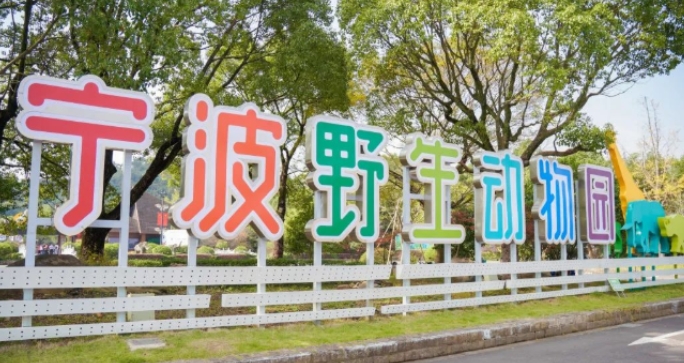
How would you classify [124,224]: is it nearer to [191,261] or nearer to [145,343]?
[191,261]

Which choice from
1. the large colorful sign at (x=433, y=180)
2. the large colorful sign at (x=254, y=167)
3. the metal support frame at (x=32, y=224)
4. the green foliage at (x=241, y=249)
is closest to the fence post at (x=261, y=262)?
the large colorful sign at (x=254, y=167)

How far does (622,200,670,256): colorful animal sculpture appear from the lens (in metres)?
13.8

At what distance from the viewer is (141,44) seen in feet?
36.6

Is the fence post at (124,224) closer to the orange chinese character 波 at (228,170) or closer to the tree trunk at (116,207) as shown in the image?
the orange chinese character 波 at (228,170)

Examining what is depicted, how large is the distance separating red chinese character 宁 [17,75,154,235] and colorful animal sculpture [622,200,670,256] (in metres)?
12.3

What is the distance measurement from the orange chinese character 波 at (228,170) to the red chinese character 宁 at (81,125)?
760 mm

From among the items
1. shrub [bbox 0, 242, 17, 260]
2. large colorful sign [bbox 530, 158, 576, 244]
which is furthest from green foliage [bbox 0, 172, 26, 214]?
shrub [bbox 0, 242, 17, 260]

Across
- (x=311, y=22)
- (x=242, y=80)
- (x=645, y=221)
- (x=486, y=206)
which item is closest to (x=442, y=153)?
(x=486, y=206)

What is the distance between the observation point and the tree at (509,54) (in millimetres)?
12531

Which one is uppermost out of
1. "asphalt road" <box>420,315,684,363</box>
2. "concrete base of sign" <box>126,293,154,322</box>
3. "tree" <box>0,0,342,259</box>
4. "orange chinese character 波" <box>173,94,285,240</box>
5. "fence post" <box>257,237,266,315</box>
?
"tree" <box>0,0,342,259</box>

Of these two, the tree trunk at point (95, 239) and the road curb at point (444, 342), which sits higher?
the tree trunk at point (95, 239)

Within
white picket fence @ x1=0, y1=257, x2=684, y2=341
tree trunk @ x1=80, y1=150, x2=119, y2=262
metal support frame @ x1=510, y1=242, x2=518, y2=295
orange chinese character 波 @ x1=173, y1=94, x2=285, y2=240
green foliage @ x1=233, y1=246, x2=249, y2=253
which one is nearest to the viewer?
white picket fence @ x1=0, y1=257, x2=684, y2=341

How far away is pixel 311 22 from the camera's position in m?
14.5

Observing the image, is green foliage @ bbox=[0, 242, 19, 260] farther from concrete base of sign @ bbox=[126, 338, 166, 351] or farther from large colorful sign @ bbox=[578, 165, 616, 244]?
large colorful sign @ bbox=[578, 165, 616, 244]
